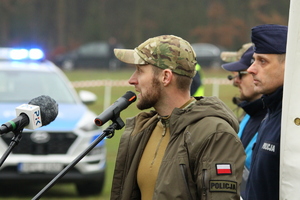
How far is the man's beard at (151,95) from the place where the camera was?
3.64 meters

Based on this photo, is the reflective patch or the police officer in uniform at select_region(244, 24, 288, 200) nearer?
the reflective patch

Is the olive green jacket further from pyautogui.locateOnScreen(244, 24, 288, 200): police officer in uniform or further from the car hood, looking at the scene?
the car hood

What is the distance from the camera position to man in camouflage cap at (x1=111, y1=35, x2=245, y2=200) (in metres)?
3.26

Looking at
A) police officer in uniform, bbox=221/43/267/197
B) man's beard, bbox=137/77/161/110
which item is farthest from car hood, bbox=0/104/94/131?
man's beard, bbox=137/77/161/110

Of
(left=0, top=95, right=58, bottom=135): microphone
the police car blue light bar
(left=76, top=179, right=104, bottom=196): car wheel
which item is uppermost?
(left=0, top=95, right=58, bottom=135): microphone

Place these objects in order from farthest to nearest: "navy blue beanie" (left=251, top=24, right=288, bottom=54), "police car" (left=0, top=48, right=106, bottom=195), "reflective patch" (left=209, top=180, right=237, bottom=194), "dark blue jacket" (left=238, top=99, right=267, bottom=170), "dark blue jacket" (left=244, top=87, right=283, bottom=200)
Result: "police car" (left=0, top=48, right=106, bottom=195), "dark blue jacket" (left=238, top=99, right=267, bottom=170), "navy blue beanie" (left=251, top=24, right=288, bottom=54), "dark blue jacket" (left=244, top=87, right=283, bottom=200), "reflective patch" (left=209, top=180, right=237, bottom=194)

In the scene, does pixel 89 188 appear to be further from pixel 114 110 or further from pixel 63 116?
pixel 114 110

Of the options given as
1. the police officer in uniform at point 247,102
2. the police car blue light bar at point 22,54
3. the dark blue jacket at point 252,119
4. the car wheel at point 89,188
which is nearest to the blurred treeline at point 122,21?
→ the police car blue light bar at point 22,54

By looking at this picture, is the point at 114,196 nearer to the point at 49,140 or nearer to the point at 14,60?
the point at 49,140

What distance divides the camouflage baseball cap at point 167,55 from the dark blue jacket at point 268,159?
545mm

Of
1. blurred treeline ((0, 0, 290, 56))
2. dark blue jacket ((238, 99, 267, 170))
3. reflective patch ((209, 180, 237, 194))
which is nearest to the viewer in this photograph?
reflective patch ((209, 180, 237, 194))

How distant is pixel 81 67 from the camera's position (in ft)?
152

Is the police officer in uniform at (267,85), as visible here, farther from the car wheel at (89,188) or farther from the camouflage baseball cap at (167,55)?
the car wheel at (89,188)

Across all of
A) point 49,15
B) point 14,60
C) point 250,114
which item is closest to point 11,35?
point 49,15
